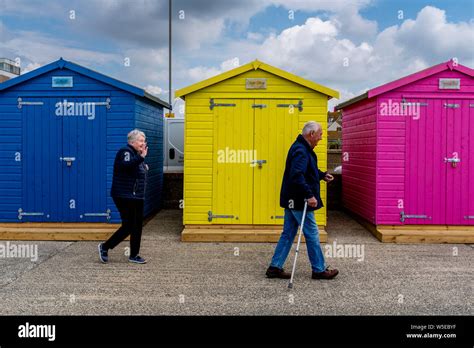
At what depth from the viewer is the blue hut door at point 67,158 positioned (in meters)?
8.97

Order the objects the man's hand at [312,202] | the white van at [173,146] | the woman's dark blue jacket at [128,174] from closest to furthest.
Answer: the man's hand at [312,202], the woman's dark blue jacket at [128,174], the white van at [173,146]

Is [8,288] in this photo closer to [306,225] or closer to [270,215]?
[306,225]

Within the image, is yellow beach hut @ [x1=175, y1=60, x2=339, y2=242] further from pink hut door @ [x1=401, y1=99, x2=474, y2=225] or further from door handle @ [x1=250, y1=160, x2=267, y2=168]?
pink hut door @ [x1=401, y1=99, x2=474, y2=225]

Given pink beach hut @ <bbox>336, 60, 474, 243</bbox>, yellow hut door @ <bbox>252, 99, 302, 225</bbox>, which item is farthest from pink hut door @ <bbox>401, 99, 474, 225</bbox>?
yellow hut door @ <bbox>252, 99, 302, 225</bbox>

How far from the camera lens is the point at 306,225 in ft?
20.8

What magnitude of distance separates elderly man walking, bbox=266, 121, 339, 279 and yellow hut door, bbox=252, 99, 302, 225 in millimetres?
2237

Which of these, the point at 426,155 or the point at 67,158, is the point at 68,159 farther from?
the point at 426,155

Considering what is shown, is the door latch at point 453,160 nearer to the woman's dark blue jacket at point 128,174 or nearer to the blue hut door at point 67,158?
the woman's dark blue jacket at point 128,174

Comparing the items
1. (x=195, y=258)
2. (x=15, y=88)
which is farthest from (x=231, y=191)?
(x=15, y=88)

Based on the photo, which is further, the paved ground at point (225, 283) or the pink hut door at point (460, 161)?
the pink hut door at point (460, 161)

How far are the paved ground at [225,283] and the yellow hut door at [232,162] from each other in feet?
1.91

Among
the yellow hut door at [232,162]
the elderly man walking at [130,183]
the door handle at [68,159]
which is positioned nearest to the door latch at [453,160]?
the yellow hut door at [232,162]

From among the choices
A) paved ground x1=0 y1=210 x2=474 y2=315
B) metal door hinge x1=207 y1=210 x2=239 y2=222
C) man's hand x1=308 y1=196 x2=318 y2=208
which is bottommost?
paved ground x1=0 y1=210 x2=474 y2=315

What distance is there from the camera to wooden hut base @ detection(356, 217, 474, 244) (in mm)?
8727
